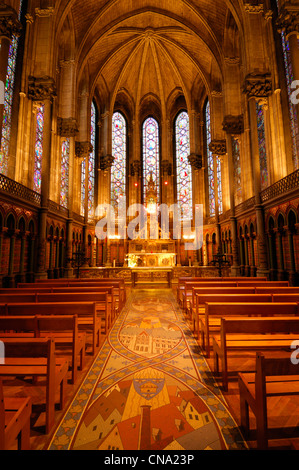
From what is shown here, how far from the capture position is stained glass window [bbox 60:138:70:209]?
17625 millimetres

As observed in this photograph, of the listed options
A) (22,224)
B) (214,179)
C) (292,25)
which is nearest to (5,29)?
(22,224)

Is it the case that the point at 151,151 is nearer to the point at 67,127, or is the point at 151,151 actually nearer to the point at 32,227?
the point at 67,127

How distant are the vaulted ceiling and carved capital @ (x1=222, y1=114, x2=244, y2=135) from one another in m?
4.67

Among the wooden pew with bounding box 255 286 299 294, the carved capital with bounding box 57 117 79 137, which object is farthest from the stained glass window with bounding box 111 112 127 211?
the wooden pew with bounding box 255 286 299 294

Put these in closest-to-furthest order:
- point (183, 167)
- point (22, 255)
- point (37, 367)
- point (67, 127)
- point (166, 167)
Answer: point (37, 367), point (22, 255), point (67, 127), point (166, 167), point (183, 167)

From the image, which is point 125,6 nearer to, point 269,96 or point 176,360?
point 269,96

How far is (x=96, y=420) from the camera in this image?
2566 mm

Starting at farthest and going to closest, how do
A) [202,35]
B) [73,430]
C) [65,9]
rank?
[202,35], [65,9], [73,430]

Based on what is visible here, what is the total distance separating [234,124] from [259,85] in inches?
160

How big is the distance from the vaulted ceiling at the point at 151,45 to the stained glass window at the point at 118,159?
7.95 feet

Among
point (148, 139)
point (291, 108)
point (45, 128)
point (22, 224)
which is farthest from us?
point (148, 139)

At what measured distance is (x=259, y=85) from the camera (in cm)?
1251
